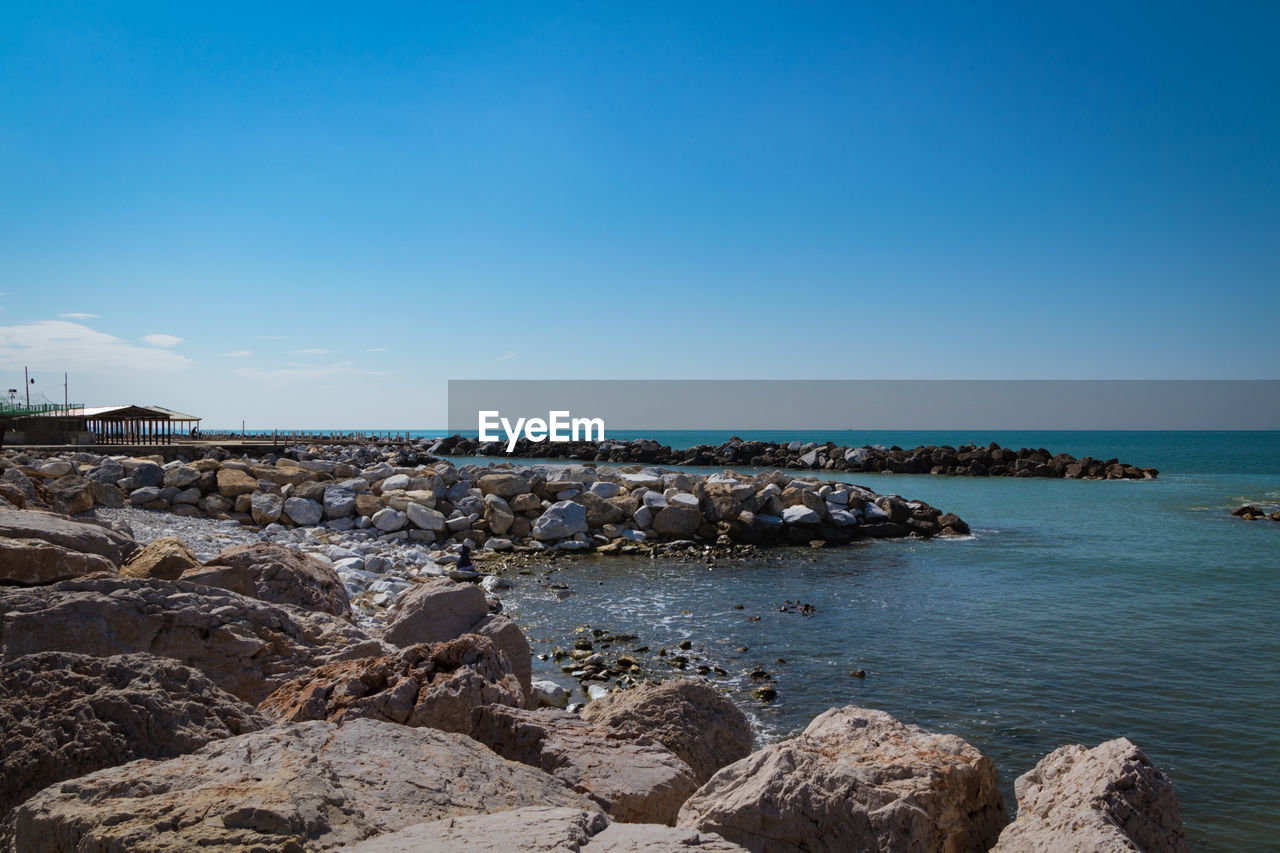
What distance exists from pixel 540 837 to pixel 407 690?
6.30ft

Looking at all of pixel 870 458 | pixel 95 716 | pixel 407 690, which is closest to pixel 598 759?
pixel 407 690

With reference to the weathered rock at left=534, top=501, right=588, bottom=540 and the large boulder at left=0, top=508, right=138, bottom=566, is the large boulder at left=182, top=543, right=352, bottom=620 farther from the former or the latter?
the weathered rock at left=534, top=501, right=588, bottom=540

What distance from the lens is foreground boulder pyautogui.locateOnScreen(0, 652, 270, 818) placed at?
9.00ft

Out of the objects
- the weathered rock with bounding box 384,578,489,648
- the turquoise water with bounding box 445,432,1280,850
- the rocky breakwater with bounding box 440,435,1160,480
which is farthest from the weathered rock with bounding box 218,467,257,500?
the rocky breakwater with bounding box 440,435,1160,480

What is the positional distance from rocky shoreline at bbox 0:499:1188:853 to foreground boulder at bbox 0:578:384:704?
12 mm

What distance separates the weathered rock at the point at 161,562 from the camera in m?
5.89

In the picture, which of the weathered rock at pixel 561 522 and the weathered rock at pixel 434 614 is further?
the weathered rock at pixel 561 522

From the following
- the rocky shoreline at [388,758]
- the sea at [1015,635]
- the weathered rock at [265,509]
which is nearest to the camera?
the rocky shoreline at [388,758]

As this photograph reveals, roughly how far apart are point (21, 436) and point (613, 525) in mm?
34148

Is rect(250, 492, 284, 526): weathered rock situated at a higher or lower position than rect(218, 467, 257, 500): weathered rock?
lower

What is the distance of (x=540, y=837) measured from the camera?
231 centimetres

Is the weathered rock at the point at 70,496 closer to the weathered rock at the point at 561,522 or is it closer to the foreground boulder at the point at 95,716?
the weathered rock at the point at 561,522

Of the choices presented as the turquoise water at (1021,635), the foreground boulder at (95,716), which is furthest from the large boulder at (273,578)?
the turquoise water at (1021,635)

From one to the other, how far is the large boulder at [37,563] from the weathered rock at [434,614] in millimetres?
2282
